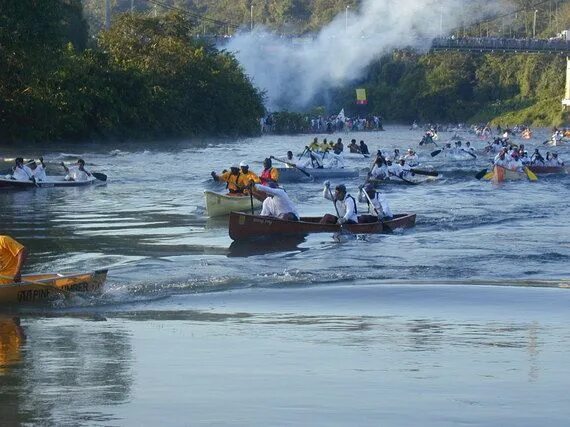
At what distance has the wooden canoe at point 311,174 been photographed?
41.1m

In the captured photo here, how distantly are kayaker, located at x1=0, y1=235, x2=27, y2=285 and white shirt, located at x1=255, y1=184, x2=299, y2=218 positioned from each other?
9.14 m

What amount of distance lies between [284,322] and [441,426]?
210 inches

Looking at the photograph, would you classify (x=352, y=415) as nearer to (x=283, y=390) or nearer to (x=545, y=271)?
(x=283, y=390)

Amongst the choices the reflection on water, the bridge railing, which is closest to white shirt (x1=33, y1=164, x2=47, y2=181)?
the reflection on water

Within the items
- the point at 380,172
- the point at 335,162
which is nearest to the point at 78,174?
the point at 380,172

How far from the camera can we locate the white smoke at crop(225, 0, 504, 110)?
108625 millimetres

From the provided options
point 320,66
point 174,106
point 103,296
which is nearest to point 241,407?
point 103,296

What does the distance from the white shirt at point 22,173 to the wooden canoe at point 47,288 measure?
2032 centimetres

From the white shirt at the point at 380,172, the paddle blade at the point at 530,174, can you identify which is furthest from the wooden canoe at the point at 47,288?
the paddle blade at the point at 530,174

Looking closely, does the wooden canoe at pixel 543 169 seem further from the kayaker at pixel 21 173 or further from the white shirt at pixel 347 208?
the white shirt at pixel 347 208

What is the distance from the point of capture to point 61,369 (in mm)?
10836

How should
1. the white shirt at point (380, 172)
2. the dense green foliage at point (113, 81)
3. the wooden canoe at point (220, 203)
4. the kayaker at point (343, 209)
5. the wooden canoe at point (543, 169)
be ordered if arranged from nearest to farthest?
the kayaker at point (343, 209) → the wooden canoe at point (220, 203) → the white shirt at point (380, 172) → the wooden canoe at point (543, 169) → the dense green foliage at point (113, 81)

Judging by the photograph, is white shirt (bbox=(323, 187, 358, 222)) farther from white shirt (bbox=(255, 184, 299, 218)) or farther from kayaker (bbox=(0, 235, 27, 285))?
kayaker (bbox=(0, 235, 27, 285))

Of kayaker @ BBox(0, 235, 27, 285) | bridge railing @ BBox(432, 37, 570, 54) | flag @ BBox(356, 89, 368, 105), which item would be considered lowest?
kayaker @ BBox(0, 235, 27, 285)
